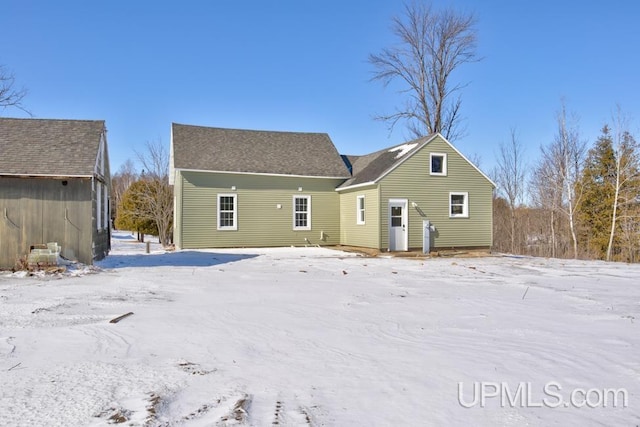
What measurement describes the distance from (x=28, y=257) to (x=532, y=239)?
31563 millimetres

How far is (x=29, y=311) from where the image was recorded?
7.33 m

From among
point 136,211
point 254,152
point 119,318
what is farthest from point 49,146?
point 136,211

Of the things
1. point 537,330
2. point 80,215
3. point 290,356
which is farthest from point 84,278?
point 537,330

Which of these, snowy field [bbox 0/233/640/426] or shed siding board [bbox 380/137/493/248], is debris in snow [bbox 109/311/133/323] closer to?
snowy field [bbox 0/233/640/426]

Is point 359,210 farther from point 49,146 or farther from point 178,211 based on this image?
point 49,146

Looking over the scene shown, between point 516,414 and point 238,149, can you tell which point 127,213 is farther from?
point 516,414

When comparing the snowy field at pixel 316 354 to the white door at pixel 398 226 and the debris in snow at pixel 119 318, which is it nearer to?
the debris in snow at pixel 119 318

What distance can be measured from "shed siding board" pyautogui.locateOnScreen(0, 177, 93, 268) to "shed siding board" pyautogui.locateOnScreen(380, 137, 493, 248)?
443 inches

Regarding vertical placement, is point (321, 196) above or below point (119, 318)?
above

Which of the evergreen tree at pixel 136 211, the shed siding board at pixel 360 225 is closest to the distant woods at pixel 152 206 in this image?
the evergreen tree at pixel 136 211

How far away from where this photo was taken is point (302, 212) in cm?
2250

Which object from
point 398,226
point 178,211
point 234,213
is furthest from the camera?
point 234,213

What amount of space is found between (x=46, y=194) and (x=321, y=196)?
487 inches

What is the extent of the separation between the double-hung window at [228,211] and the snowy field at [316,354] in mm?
10502
